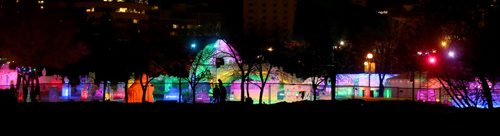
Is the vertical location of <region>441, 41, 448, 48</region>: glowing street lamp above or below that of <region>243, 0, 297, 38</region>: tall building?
below

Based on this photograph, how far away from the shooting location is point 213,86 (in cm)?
4322

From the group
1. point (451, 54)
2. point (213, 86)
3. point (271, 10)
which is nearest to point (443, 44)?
point (451, 54)

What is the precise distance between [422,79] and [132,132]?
102ft

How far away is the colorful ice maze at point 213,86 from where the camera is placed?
4272 cm

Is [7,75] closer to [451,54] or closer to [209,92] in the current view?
[209,92]

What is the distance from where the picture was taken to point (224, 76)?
1853 inches

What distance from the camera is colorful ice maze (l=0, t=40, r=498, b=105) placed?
1682 inches

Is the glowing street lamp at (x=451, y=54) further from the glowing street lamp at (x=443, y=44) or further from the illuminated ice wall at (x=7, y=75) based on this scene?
the illuminated ice wall at (x=7, y=75)

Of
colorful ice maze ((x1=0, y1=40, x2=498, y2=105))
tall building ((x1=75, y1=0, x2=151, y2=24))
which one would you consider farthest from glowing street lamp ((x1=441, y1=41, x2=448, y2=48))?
tall building ((x1=75, y1=0, x2=151, y2=24))

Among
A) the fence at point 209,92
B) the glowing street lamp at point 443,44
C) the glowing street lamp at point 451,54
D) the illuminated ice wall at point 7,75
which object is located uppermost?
the glowing street lamp at point 443,44

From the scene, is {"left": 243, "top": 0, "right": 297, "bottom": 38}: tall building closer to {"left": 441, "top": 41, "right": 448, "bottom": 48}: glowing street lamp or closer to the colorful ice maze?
the colorful ice maze

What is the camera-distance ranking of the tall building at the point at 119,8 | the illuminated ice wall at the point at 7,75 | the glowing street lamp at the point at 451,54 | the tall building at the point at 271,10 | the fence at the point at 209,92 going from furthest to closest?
the tall building at the point at 271,10, the tall building at the point at 119,8, the illuminated ice wall at the point at 7,75, the fence at the point at 209,92, the glowing street lamp at the point at 451,54

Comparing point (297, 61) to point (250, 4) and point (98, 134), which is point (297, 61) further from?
point (250, 4)

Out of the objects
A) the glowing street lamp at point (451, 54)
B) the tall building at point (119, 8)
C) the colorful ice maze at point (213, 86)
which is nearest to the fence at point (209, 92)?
the colorful ice maze at point (213, 86)
